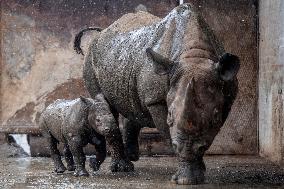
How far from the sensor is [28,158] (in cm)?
1045

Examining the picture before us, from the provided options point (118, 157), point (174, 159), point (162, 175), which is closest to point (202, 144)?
point (162, 175)

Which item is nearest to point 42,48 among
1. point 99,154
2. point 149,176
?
point 99,154

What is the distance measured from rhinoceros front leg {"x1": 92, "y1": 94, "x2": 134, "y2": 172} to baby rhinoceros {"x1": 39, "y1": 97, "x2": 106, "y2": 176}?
0.31 feet

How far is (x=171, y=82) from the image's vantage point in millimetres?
6051

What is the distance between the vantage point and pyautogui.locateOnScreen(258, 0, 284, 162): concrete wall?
869cm

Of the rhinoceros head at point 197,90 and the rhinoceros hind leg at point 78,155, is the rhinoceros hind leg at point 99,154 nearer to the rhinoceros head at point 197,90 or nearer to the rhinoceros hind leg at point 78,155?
the rhinoceros hind leg at point 78,155

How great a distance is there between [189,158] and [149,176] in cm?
144

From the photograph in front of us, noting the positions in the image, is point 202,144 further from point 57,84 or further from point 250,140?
point 57,84

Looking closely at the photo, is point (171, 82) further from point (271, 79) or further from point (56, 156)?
point (271, 79)

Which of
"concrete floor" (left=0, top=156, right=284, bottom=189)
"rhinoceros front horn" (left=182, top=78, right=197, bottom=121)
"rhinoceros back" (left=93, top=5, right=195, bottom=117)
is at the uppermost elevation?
"rhinoceros back" (left=93, top=5, right=195, bottom=117)

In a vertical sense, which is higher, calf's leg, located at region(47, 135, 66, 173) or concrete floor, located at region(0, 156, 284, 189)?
calf's leg, located at region(47, 135, 66, 173)

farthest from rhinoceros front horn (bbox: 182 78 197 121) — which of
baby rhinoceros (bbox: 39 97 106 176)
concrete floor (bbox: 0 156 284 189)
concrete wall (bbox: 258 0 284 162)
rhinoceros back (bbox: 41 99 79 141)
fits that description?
concrete wall (bbox: 258 0 284 162)

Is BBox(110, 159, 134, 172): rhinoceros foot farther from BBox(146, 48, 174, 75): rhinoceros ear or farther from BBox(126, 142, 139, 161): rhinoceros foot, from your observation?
BBox(146, 48, 174, 75): rhinoceros ear

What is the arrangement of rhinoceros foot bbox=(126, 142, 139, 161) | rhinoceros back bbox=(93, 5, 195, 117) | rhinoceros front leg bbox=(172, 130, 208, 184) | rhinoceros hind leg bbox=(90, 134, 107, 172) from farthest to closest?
rhinoceros foot bbox=(126, 142, 139, 161)
rhinoceros hind leg bbox=(90, 134, 107, 172)
rhinoceros back bbox=(93, 5, 195, 117)
rhinoceros front leg bbox=(172, 130, 208, 184)
